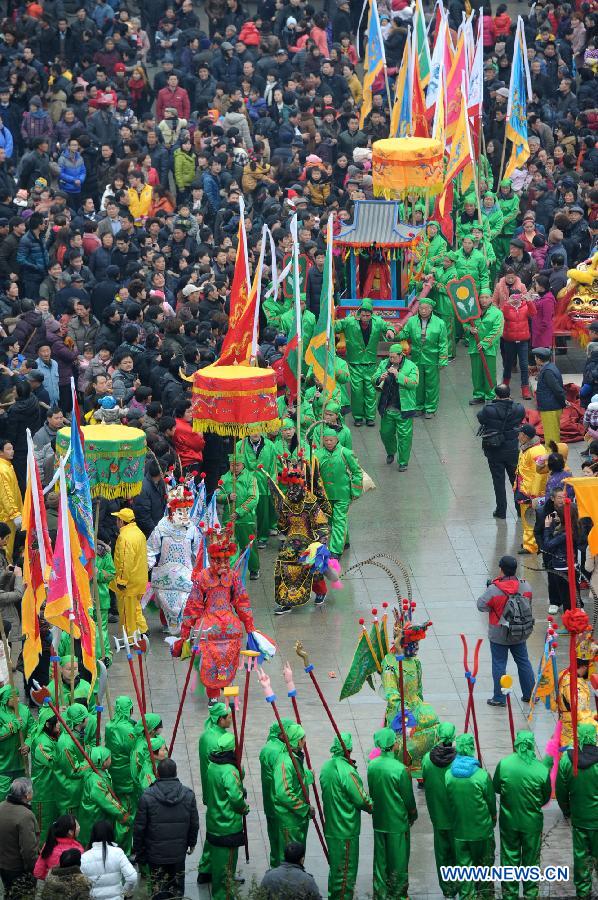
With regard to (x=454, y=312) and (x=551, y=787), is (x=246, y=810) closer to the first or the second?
(x=551, y=787)

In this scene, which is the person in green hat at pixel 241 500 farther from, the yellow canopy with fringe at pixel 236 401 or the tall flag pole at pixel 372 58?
the tall flag pole at pixel 372 58

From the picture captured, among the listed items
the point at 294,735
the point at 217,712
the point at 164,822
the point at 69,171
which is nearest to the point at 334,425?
the point at 217,712

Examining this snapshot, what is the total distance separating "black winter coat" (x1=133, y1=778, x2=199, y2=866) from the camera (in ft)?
55.8

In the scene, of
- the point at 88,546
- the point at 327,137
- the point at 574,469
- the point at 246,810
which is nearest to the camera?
the point at 246,810

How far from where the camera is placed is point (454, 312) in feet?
92.8

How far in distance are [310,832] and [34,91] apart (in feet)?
58.5

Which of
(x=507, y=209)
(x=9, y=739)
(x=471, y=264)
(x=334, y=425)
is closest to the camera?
(x=9, y=739)

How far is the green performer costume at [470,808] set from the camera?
17.1m

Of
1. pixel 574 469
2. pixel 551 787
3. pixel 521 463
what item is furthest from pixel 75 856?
pixel 574 469

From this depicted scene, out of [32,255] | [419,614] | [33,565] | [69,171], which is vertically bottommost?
[419,614]

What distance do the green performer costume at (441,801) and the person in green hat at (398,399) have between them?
27.6 feet

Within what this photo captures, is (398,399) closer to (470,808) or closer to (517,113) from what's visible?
(517,113)

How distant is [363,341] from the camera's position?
26.6 meters

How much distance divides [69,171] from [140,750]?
15156mm
